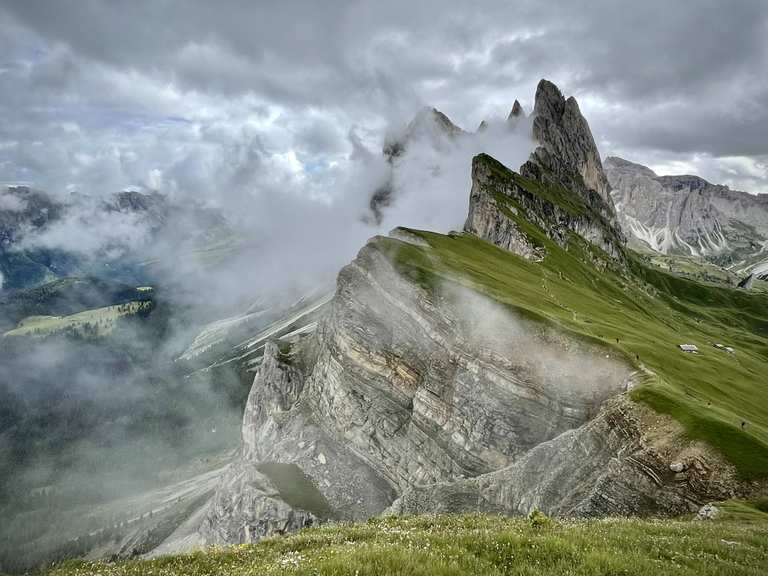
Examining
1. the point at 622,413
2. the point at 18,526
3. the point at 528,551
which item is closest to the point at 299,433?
the point at 622,413

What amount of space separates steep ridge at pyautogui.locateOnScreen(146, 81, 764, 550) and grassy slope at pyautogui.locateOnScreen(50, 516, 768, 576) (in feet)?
86.0

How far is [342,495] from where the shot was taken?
239ft

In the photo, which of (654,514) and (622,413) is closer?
(654,514)

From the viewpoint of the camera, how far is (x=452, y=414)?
64.4m

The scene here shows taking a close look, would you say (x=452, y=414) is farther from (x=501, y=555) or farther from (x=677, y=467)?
(x=501, y=555)

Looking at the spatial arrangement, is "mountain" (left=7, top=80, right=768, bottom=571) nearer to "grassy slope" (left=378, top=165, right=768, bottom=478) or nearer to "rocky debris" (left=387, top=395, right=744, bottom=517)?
"rocky debris" (left=387, top=395, right=744, bottom=517)

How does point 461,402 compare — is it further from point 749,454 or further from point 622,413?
point 749,454

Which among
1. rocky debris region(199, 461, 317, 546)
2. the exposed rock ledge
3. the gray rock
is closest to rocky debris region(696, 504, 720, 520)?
the exposed rock ledge

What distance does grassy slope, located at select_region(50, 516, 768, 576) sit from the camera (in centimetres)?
1025

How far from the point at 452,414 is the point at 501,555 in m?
54.9

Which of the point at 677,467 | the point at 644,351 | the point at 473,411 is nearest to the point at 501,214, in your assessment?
the point at 644,351

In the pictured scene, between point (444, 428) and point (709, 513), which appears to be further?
point (444, 428)

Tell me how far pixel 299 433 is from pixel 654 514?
2614 inches

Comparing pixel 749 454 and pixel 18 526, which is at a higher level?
pixel 749 454
